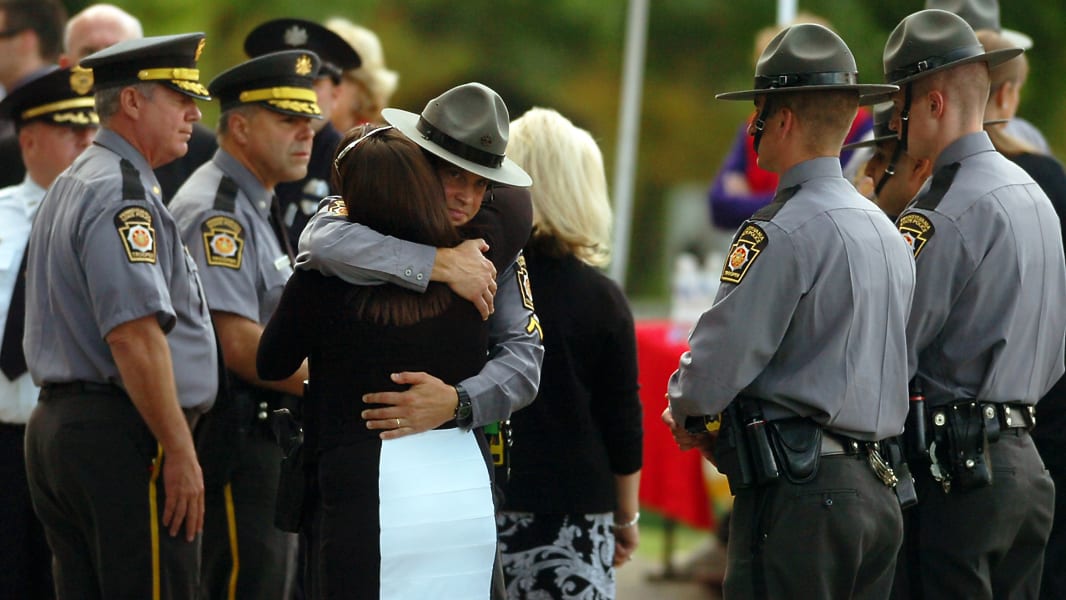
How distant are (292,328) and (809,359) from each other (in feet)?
3.89

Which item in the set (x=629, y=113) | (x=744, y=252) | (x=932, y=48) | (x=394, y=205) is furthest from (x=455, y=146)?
(x=629, y=113)

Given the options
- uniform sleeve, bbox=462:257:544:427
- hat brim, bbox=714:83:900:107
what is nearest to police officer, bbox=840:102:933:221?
hat brim, bbox=714:83:900:107

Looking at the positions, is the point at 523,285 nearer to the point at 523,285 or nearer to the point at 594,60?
the point at 523,285

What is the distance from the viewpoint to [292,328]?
10.6 ft

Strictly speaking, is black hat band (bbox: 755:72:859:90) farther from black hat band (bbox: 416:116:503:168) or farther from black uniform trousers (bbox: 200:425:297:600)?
black uniform trousers (bbox: 200:425:297:600)

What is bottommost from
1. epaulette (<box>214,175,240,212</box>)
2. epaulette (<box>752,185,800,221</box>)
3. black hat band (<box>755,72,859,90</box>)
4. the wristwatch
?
the wristwatch

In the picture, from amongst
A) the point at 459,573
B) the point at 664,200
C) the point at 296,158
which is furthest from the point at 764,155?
the point at 664,200

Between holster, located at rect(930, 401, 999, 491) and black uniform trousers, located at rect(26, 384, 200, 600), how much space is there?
6.71 feet

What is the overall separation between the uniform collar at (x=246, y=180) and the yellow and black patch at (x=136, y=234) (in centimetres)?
61

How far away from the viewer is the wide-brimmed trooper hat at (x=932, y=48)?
3723mm

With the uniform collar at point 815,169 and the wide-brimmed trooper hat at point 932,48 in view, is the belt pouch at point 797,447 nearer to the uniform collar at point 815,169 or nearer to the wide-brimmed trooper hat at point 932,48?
the uniform collar at point 815,169

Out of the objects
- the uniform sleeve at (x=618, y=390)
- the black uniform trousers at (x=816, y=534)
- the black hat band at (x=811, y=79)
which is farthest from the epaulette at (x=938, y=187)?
the uniform sleeve at (x=618, y=390)

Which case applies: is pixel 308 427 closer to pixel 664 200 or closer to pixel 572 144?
pixel 572 144

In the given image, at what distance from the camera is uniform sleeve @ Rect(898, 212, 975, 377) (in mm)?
3686
